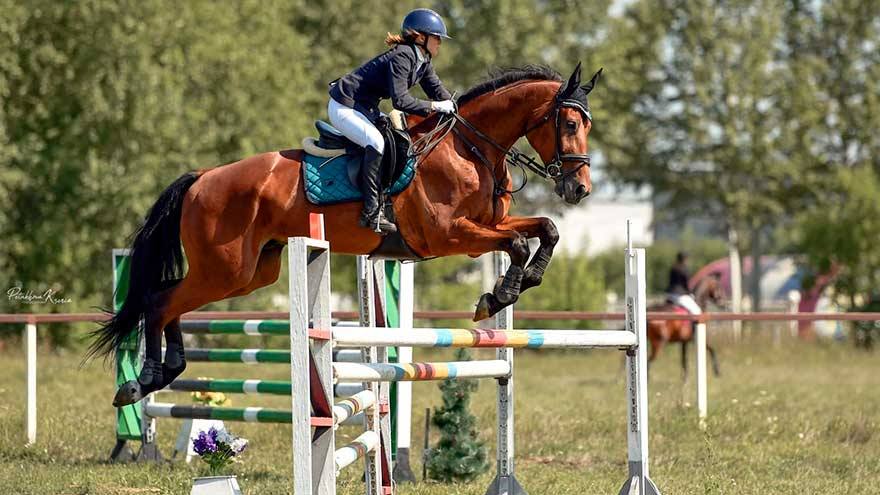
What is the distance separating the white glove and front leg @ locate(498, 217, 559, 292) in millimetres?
685

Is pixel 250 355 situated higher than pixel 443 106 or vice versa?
pixel 443 106

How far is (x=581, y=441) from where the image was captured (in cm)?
991

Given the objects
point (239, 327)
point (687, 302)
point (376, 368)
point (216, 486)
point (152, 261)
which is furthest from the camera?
point (687, 302)

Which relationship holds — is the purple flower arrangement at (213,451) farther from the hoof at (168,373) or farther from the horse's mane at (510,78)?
the horse's mane at (510,78)

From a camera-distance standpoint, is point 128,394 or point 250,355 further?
point 250,355

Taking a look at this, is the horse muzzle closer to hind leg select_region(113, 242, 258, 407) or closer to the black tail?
hind leg select_region(113, 242, 258, 407)

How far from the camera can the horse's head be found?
674cm

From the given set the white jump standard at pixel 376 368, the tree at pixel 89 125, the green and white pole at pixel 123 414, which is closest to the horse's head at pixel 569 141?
the white jump standard at pixel 376 368

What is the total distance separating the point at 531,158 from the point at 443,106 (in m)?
0.56

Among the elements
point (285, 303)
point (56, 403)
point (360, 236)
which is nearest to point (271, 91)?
point (285, 303)

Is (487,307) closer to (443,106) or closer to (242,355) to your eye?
(443,106)

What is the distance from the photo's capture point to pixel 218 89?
79.6 feet

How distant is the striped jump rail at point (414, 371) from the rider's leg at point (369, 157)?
3.11 feet

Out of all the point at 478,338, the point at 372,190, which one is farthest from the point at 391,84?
the point at 478,338
